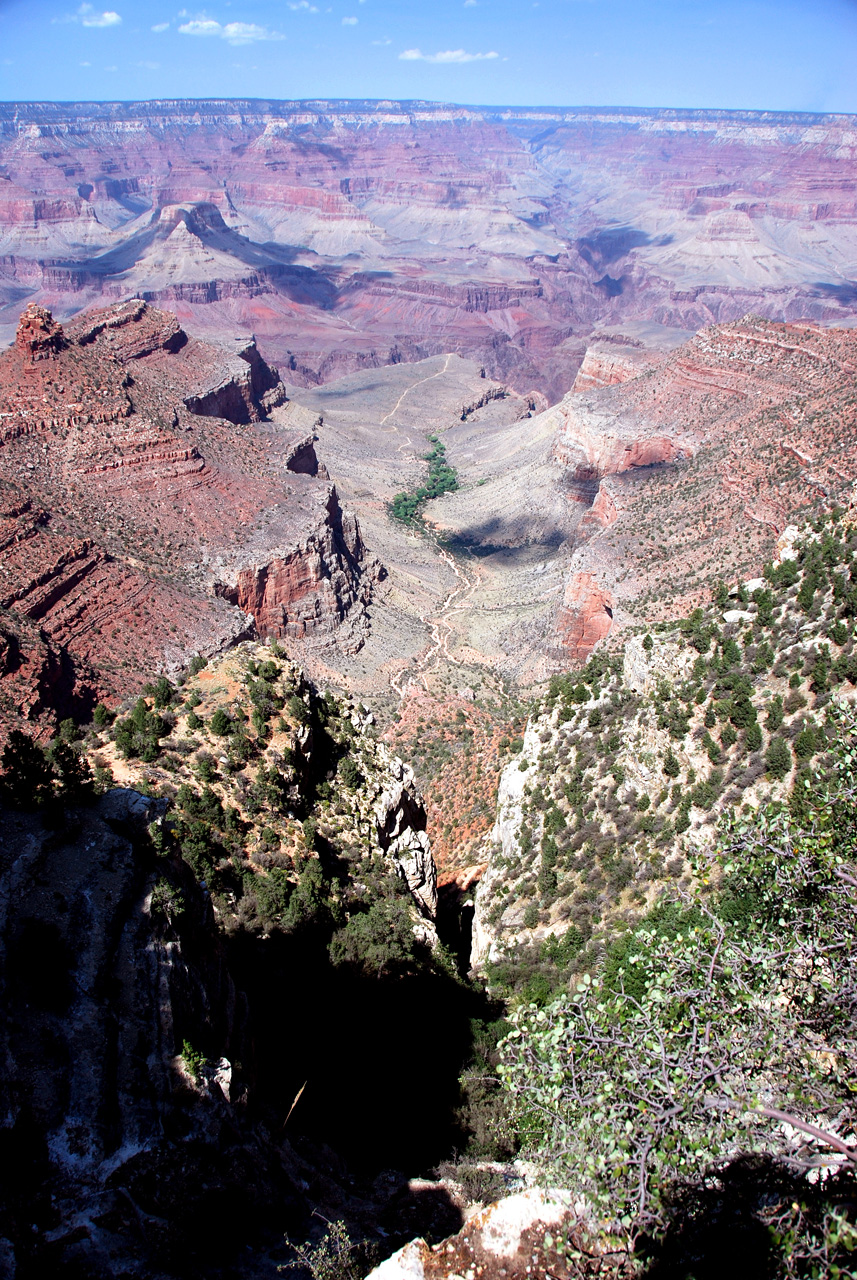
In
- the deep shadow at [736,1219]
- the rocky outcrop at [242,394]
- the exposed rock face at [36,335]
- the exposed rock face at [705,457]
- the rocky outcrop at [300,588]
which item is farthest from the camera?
the rocky outcrop at [242,394]

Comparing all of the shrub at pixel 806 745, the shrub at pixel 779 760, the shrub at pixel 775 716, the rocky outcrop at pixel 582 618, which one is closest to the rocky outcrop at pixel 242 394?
the rocky outcrop at pixel 582 618

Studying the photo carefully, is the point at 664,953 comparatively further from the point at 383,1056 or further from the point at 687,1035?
the point at 383,1056

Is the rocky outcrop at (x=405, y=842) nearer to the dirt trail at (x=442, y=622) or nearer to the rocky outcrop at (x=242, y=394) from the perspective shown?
the dirt trail at (x=442, y=622)

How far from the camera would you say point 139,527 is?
166ft

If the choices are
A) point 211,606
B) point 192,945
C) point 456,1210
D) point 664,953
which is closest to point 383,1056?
point 456,1210

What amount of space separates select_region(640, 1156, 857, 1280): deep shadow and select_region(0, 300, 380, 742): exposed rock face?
97.0 feet

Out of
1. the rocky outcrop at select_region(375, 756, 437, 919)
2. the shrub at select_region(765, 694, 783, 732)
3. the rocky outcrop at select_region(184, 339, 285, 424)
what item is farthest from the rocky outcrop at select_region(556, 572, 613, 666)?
the rocky outcrop at select_region(184, 339, 285, 424)

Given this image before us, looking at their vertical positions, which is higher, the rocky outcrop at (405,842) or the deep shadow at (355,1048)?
the deep shadow at (355,1048)

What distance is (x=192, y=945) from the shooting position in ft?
46.9

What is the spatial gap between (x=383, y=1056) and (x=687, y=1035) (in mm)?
11531

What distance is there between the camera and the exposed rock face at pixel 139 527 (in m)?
39.6

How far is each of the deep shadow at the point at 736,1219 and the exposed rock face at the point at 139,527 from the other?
29558mm

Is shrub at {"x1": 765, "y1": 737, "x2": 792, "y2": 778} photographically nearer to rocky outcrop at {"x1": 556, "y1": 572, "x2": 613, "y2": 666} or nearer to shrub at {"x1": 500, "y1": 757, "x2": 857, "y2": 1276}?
shrub at {"x1": 500, "y1": 757, "x2": 857, "y2": 1276}

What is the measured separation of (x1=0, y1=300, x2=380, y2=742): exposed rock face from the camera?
130 feet
